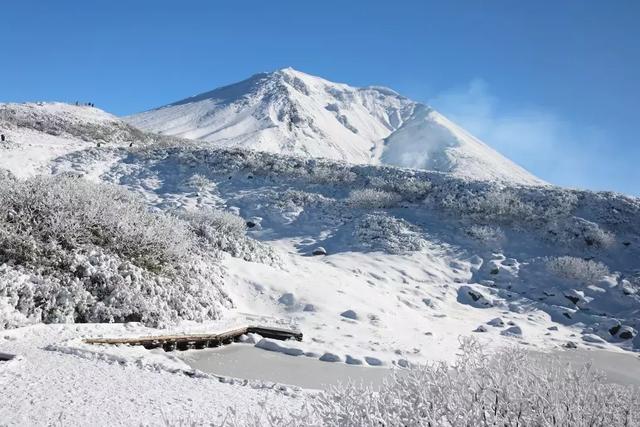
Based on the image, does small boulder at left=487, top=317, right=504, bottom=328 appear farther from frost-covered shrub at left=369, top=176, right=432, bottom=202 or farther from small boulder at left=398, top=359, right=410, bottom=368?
frost-covered shrub at left=369, top=176, right=432, bottom=202

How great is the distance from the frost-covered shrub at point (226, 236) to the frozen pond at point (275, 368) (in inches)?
197

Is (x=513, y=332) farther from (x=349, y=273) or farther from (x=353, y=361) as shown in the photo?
(x=353, y=361)

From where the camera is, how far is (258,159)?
2697cm

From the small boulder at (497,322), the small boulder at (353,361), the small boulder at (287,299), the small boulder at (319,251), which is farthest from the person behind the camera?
the small boulder at (319,251)

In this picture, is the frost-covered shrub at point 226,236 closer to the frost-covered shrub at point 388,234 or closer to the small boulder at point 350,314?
the small boulder at point 350,314

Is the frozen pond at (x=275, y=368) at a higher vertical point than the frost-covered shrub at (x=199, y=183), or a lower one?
lower

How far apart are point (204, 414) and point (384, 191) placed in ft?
62.5

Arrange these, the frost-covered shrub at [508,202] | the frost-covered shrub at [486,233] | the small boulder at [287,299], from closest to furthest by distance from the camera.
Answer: the small boulder at [287,299]
the frost-covered shrub at [486,233]
the frost-covered shrub at [508,202]

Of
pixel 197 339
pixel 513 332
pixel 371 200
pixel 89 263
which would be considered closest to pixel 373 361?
pixel 197 339

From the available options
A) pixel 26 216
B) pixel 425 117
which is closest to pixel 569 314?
pixel 26 216

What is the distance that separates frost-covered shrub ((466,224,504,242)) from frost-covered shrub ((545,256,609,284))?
246cm

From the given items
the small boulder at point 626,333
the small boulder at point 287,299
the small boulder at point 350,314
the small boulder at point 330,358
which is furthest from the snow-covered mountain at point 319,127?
the small boulder at point 330,358

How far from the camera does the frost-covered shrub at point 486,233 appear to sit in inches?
754

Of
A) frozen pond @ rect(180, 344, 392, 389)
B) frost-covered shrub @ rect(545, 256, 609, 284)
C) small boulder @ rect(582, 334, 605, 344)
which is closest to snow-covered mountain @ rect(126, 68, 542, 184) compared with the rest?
frost-covered shrub @ rect(545, 256, 609, 284)
